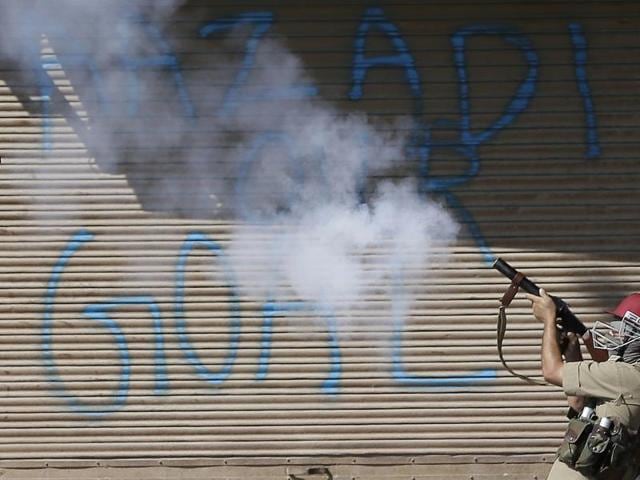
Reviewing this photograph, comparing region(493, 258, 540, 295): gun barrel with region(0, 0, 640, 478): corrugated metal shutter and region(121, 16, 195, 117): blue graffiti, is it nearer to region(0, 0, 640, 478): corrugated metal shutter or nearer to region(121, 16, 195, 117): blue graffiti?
region(0, 0, 640, 478): corrugated metal shutter

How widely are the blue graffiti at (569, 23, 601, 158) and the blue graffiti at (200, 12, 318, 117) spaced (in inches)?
63.5

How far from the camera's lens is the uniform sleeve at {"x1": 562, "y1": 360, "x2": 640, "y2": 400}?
148 inches

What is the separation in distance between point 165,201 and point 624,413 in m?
3.23

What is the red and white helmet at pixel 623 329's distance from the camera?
378 cm

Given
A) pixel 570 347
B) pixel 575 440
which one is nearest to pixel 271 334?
pixel 570 347

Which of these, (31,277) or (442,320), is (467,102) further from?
(31,277)

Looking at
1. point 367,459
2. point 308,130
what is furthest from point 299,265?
point 367,459

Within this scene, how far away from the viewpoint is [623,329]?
3.80 m

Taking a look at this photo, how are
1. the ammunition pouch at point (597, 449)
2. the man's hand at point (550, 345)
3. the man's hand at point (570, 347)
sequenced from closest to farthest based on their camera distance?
the ammunition pouch at point (597, 449)
the man's hand at point (550, 345)
the man's hand at point (570, 347)

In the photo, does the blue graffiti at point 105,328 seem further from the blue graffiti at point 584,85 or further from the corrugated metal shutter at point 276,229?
the blue graffiti at point 584,85

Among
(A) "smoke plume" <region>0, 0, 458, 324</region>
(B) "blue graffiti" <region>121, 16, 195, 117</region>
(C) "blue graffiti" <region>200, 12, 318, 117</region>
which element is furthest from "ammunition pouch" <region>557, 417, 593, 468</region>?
(B) "blue graffiti" <region>121, 16, 195, 117</region>

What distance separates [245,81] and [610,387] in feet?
10.3

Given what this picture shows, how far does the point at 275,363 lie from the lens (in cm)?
605

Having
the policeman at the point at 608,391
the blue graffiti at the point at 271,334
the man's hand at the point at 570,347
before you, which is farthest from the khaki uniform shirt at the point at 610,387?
the blue graffiti at the point at 271,334
